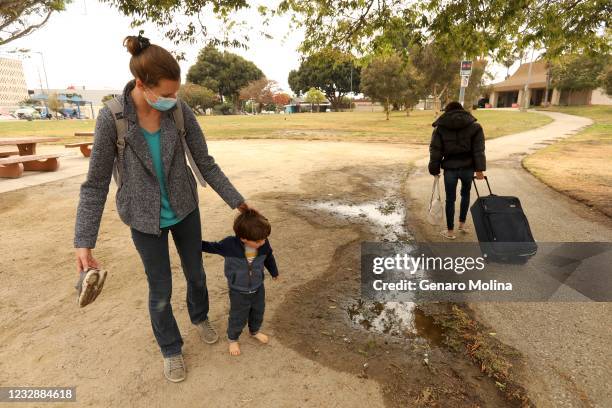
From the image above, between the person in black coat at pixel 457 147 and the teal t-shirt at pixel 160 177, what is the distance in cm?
338

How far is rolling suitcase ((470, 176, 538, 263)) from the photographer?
12.8ft

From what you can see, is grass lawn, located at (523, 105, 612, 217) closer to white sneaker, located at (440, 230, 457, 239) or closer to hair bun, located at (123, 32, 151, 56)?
white sneaker, located at (440, 230, 457, 239)

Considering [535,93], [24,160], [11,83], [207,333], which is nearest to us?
[207,333]

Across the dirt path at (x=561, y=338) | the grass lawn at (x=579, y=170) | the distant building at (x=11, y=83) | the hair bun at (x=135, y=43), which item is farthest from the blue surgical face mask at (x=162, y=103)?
the distant building at (x=11, y=83)

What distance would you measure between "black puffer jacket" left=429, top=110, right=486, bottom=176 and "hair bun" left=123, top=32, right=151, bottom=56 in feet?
11.6

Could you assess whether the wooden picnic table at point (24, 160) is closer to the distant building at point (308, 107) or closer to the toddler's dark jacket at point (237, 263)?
the toddler's dark jacket at point (237, 263)

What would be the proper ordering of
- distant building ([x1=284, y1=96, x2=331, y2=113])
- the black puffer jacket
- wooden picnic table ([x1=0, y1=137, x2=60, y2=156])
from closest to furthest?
the black puffer jacket
wooden picnic table ([x1=0, y1=137, x2=60, y2=156])
distant building ([x1=284, y1=96, x2=331, y2=113])

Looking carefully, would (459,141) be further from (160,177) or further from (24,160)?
(24,160)

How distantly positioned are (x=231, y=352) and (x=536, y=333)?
7.70 ft

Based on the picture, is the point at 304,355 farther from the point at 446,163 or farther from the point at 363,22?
the point at 363,22

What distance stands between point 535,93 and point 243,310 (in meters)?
68.2

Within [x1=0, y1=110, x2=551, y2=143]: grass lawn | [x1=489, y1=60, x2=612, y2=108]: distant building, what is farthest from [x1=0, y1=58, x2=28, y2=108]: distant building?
[x1=489, y1=60, x2=612, y2=108]: distant building

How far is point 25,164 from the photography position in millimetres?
9484

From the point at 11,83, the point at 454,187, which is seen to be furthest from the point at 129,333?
the point at 11,83
